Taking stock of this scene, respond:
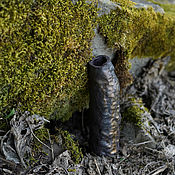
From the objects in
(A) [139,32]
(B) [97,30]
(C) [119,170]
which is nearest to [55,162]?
(C) [119,170]

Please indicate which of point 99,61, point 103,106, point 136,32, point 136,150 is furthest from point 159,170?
point 136,32

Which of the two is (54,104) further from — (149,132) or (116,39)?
(149,132)

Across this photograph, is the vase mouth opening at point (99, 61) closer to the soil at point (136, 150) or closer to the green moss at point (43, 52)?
the green moss at point (43, 52)

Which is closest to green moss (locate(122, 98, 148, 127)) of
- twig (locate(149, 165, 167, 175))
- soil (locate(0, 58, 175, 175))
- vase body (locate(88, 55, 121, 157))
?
soil (locate(0, 58, 175, 175))

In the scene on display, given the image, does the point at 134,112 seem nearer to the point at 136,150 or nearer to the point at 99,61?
the point at 136,150

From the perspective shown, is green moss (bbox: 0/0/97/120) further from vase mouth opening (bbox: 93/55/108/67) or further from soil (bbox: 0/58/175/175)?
soil (bbox: 0/58/175/175)
